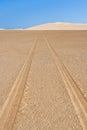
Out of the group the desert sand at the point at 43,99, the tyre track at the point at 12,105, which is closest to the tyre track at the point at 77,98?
the desert sand at the point at 43,99

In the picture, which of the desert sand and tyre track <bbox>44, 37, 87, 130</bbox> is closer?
Answer: the desert sand

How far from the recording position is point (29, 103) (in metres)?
5.98

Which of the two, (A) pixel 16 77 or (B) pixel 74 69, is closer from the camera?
(A) pixel 16 77

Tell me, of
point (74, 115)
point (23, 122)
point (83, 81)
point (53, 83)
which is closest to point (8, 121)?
point (23, 122)

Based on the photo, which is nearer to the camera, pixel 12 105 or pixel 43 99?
pixel 12 105

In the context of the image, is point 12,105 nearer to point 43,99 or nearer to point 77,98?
point 43,99

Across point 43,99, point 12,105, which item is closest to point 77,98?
point 43,99

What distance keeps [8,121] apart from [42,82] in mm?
3003

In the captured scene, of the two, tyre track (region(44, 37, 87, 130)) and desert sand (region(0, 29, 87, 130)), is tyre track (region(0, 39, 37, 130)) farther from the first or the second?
tyre track (region(44, 37, 87, 130))

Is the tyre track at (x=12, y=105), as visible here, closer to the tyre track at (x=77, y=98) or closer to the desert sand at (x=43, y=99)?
the desert sand at (x=43, y=99)

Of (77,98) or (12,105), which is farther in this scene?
(77,98)

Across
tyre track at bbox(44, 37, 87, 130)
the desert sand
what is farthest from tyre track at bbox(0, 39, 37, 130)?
tyre track at bbox(44, 37, 87, 130)

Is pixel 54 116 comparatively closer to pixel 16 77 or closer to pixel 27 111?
pixel 27 111

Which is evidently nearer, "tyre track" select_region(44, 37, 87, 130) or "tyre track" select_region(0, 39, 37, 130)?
"tyre track" select_region(0, 39, 37, 130)
